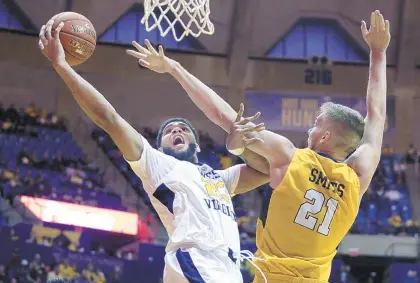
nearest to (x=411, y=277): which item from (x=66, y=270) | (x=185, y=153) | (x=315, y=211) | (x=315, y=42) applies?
(x=66, y=270)

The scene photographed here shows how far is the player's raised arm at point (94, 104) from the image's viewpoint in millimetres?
2621

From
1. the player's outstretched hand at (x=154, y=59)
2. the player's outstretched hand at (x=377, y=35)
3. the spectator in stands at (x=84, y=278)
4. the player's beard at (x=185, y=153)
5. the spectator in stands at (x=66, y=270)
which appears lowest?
the spectator in stands at (x=84, y=278)

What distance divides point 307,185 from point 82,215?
10.1 m

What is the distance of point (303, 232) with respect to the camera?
252 cm

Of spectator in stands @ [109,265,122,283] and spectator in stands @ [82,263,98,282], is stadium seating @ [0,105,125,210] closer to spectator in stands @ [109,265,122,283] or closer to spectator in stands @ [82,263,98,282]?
spectator in stands @ [82,263,98,282]

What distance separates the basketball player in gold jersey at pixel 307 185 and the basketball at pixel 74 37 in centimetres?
96

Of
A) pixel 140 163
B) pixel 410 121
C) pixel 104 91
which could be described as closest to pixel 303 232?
pixel 140 163

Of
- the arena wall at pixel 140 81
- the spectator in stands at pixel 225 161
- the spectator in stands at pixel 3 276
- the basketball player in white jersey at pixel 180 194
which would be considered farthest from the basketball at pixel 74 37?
the arena wall at pixel 140 81

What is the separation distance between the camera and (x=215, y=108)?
2.63 meters

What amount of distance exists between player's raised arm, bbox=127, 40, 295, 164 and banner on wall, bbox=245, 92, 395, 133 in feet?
48.1

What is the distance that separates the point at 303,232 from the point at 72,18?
5.94 ft

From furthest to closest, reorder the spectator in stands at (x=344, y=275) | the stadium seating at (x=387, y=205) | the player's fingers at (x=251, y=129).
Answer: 1. the stadium seating at (x=387, y=205)
2. the spectator in stands at (x=344, y=275)
3. the player's fingers at (x=251, y=129)

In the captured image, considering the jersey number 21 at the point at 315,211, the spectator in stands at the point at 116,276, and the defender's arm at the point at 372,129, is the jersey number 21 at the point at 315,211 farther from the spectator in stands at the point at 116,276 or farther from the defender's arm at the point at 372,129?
the spectator in stands at the point at 116,276

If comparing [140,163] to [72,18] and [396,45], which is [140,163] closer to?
[72,18]
